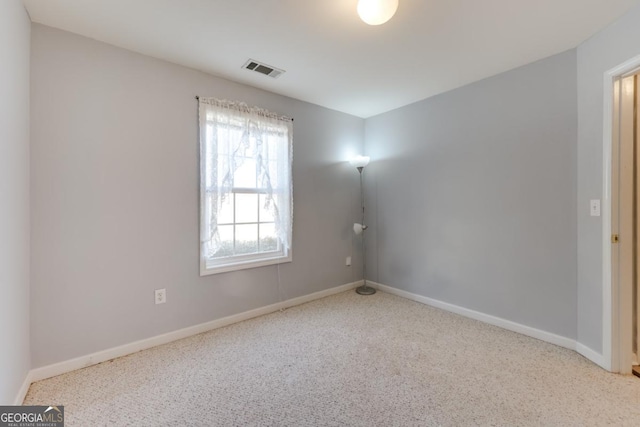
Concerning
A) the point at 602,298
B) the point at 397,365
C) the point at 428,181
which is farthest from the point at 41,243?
the point at 602,298

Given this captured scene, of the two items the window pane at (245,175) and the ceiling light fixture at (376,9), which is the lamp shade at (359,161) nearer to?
the window pane at (245,175)

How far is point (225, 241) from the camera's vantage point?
2717 millimetres

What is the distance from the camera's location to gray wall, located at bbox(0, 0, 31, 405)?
4.41ft

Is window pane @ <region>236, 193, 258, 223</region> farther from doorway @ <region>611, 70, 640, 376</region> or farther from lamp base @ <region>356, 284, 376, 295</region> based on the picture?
doorway @ <region>611, 70, 640, 376</region>

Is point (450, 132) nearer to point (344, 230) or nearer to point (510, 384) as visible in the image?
point (344, 230)

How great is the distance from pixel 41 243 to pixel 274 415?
1894mm

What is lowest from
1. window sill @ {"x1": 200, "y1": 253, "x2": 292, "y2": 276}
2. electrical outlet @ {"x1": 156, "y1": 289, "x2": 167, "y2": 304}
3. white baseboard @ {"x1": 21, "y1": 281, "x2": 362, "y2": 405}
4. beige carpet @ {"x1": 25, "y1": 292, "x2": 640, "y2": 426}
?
beige carpet @ {"x1": 25, "y1": 292, "x2": 640, "y2": 426}

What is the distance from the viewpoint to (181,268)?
94.9 inches

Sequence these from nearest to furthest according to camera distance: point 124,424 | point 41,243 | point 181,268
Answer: point 124,424, point 41,243, point 181,268

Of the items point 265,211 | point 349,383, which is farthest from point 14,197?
A: point 349,383

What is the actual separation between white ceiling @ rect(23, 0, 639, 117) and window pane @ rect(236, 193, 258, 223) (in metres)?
1.16

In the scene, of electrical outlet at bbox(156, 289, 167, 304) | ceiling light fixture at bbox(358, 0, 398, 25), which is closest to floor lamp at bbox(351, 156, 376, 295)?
ceiling light fixture at bbox(358, 0, 398, 25)

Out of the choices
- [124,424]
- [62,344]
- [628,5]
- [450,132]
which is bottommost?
[124,424]

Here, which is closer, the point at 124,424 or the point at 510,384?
the point at 124,424
